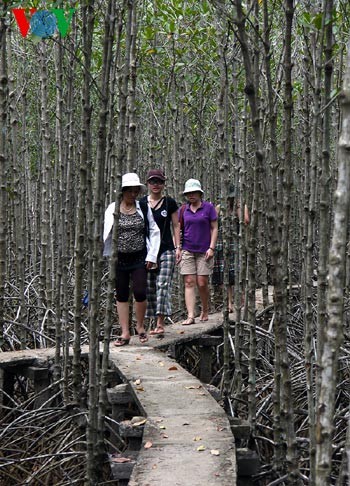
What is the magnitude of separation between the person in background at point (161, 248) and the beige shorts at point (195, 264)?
0.45 meters

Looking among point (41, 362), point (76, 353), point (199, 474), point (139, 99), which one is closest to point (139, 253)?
point (41, 362)

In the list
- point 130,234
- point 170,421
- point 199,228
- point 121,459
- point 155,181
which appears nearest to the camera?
point 121,459

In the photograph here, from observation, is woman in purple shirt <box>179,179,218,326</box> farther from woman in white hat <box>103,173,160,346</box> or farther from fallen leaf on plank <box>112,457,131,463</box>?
fallen leaf on plank <box>112,457,131,463</box>

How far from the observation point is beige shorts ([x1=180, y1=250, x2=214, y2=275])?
5906mm

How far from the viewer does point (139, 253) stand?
16.3 ft

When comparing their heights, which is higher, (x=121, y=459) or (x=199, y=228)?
(x=199, y=228)

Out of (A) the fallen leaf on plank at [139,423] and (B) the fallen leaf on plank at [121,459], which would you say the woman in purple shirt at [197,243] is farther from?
(B) the fallen leaf on plank at [121,459]

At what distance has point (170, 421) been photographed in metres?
3.44

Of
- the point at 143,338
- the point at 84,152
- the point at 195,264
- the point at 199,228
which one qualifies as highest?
the point at 84,152

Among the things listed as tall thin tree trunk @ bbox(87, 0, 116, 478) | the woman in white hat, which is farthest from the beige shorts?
tall thin tree trunk @ bbox(87, 0, 116, 478)

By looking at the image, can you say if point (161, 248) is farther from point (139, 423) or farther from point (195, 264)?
point (139, 423)

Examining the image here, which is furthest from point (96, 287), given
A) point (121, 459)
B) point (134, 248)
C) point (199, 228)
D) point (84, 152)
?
point (199, 228)

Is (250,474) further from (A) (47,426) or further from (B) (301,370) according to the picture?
(B) (301,370)

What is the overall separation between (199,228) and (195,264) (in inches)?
11.7
